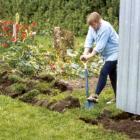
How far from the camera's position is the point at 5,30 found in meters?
14.6

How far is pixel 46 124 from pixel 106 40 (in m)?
1.61

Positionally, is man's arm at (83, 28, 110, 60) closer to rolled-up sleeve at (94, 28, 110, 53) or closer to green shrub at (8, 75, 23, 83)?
rolled-up sleeve at (94, 28, 110, 53)

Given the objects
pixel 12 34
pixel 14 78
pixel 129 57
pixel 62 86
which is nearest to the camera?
pixel 129 57

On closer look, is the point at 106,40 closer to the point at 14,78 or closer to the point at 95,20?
the point at 95,20

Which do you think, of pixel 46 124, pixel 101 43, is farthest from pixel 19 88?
pixel 46 124

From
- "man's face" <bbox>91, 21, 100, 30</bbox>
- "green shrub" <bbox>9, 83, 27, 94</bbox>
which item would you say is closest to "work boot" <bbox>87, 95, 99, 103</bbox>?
"man's face" <bbox>91, 21, 100, 30</bbox>

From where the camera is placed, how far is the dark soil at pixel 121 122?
7.98m

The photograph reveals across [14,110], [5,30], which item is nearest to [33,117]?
[14,110]

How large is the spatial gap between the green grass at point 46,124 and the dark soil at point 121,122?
120 mm

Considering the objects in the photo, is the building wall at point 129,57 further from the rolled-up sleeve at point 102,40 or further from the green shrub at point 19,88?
the green shrub at point 19,88

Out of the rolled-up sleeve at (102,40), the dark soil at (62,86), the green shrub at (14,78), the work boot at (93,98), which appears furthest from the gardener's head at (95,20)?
the green shrub at (14,78)

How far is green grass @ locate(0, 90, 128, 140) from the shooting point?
25.6 feet

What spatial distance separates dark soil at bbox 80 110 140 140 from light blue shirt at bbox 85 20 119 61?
92cm

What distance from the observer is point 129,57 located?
832 centimetres
